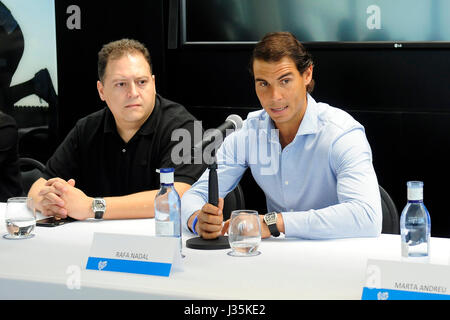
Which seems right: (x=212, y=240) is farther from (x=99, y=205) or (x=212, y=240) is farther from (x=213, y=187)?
(x=99, y=205)

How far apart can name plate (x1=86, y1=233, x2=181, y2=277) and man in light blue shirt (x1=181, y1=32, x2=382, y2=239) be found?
34cm

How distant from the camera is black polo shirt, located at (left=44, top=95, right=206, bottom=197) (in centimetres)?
277

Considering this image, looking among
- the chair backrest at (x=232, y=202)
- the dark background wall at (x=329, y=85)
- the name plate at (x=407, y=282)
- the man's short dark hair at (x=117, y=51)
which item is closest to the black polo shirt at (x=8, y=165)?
the dark background wall at (x=329, y=85)

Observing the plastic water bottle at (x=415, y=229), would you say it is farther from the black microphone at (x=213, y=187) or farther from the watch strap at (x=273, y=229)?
the black microphone at (x=213, y=187)

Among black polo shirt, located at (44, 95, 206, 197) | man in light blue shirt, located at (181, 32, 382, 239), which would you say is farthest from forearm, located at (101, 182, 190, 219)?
black polo shirt, located at (44, 95, 206, 197)

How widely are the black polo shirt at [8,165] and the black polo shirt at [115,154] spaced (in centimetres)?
53

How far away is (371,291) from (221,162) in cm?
117

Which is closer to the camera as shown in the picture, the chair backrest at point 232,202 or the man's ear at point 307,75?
the man's ear at point 307,75

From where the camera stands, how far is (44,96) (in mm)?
4133

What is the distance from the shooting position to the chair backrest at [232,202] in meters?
2.50

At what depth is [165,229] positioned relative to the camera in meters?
1.80

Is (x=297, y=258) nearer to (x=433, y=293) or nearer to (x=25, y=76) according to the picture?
(x=433, y=293)

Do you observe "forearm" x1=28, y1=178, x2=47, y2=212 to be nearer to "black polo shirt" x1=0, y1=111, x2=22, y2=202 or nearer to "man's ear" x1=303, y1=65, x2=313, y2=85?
"black polo shirt" x1=0, y1=111, x2=22, y2=202
